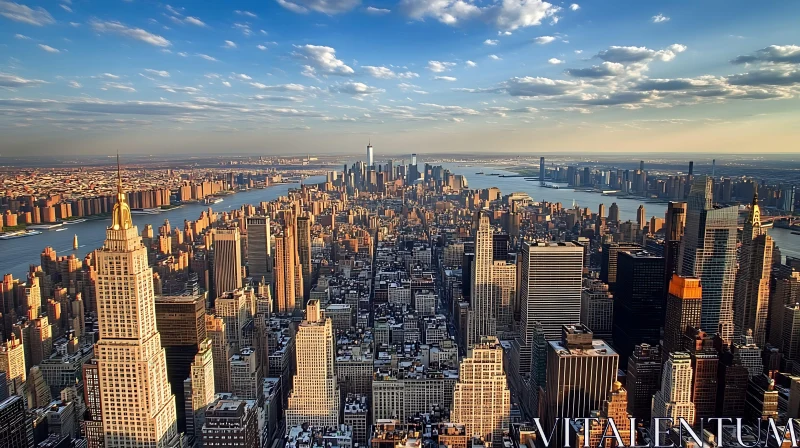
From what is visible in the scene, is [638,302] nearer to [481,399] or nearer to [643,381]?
[643,381]

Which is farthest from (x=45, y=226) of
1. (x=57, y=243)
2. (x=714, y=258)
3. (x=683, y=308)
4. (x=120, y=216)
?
(x=714, y=258)

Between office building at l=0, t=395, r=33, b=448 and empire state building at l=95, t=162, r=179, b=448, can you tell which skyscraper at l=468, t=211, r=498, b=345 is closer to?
empire state building at l=95, t=162, r=179, b=448

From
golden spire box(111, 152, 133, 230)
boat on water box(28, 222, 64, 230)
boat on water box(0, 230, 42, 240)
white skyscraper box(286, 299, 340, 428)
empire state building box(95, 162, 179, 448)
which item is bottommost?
white skyscraper box(286, 299, 340, 428)

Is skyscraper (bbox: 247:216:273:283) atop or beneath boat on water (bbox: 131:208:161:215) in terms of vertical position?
beneath

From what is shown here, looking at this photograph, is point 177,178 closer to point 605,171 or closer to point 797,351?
point 605,171

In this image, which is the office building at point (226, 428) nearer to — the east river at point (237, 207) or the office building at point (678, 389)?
the east river at point (237, 207)

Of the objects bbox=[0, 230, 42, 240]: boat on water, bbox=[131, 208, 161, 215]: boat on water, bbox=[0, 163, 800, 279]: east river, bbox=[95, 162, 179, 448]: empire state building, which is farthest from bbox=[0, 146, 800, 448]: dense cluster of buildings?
bbox=[0, 230, 42, 240]: boat on water

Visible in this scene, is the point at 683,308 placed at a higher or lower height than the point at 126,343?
lower

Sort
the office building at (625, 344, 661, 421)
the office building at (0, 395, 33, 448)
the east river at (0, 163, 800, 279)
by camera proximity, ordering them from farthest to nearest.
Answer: the office building at (625, 344, 661, 421), the east river at (0, 163, 800, 279), the office building at (0, 395, 33, 448)
